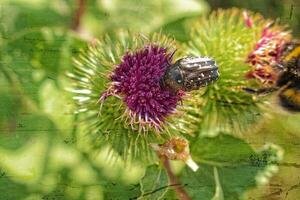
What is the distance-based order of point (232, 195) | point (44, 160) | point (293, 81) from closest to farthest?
1. point (293, 81)
2. point (44, 160)
3. point (232, 195)

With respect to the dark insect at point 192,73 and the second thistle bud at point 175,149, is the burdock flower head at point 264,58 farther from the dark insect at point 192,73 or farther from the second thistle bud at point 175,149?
the second thistle bud at point 175,149

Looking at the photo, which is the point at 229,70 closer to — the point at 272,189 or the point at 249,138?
the point at 249,138

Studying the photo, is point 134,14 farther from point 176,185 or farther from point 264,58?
point 176,185

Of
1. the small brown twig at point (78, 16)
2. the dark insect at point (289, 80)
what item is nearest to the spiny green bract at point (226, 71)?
the dark insect at point (289, 80)

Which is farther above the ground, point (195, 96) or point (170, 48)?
point (170, 48)

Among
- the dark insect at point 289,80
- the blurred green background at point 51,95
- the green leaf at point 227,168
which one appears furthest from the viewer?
the green leaf at point 227,168

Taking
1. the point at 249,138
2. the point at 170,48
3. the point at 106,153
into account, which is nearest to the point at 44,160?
the point at 106,153

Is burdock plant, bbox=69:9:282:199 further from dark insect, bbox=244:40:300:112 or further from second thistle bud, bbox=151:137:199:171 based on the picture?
dark insect, bbox=244:40:300:112
